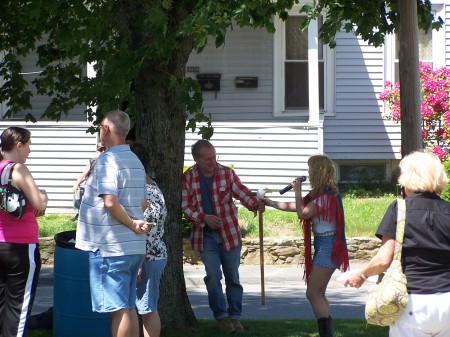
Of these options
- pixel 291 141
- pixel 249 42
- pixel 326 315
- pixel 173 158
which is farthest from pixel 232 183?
pixel 249 42

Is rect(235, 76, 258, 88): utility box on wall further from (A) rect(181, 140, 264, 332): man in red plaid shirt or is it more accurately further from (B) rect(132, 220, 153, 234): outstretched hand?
(B) rect(132, 220, 153, 234): outstretched hand

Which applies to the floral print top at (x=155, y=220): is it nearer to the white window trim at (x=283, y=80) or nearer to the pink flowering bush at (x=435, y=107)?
the pink flowering bush at (x=435, y=107)

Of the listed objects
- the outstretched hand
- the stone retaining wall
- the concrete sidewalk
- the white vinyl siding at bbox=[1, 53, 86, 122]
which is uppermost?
the white vinyl siding at bbox=[1, 53, 86, 122]

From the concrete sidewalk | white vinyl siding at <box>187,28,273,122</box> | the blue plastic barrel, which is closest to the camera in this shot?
the blue plastic barrel

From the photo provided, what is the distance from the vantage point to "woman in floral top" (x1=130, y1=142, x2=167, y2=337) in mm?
6730

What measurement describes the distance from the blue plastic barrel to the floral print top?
1.80ft

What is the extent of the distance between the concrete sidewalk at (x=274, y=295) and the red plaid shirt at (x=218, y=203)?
1877mm

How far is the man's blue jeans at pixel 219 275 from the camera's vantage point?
815 centimetres

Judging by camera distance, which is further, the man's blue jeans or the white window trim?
the white window trim

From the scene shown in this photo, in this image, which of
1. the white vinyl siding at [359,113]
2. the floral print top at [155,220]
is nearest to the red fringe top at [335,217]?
the floral print top at [155,220]

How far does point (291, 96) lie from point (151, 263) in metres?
12.2

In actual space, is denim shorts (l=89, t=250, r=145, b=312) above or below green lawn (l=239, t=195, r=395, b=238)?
above

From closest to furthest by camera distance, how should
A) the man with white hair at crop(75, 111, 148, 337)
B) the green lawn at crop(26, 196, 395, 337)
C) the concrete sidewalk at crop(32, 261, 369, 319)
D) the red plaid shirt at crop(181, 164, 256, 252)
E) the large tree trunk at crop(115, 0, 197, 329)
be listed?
1. the man with white hair at crop(75, 111, 148, 337)
2. the large tree trunk at crop(115, 0, 197, 329)
3. the red plaid shirt at crop(181, 164, 256, 252)
4. the green lawn at crop(26, 196, 395, 337)
5. the concrete sidewalk at crop(32, 261, 369, 319)

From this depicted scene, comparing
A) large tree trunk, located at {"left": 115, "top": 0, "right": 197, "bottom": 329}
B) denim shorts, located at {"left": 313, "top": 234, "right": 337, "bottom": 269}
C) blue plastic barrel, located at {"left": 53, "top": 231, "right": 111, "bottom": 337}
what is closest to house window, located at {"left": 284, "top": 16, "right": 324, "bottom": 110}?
large tree trunk, located at {"left": 115, "top": 0, "right": 197, "bottom": 329}
